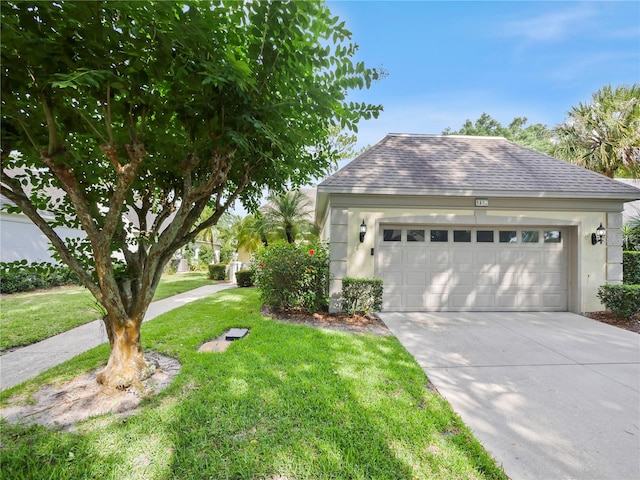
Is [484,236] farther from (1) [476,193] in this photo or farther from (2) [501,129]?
(2) [501,129]

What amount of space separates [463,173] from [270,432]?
7.78m

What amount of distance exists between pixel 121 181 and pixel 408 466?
356 centimetres

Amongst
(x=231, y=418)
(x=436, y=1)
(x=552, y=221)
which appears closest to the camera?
(x=231, y=418)

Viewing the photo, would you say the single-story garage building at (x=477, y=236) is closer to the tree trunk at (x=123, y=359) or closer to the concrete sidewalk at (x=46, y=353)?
the tree trunk at (x=123, y=359)

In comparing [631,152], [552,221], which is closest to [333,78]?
[552,221]

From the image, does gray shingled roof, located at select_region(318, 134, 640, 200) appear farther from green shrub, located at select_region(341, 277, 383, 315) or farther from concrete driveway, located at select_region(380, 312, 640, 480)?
concrete driveway, located at select_region(380, 312, 640, 480)

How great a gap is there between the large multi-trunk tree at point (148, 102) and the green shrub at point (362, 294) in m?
3.76

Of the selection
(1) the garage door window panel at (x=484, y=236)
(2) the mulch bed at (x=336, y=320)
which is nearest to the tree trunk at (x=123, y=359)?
(2) the mulch bed at (x=336, y=320)

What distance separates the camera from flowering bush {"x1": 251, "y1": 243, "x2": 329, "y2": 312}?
6.68 m

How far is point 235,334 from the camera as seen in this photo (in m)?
5.14

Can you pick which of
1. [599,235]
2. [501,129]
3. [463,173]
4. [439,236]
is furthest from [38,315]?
[501,129]

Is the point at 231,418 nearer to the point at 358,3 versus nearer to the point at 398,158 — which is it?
the point at 358,3

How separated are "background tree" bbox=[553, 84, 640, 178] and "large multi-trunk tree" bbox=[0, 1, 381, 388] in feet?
47.2

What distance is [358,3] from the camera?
153 inches
